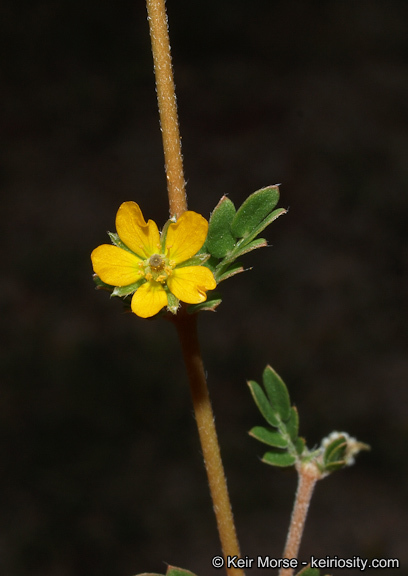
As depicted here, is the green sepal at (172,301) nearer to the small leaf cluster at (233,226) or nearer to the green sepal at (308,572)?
the small leaf cluster at (233,226)

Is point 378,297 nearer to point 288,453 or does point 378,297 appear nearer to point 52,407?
point 52,407

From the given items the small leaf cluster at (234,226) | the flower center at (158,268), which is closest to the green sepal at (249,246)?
the small leaf cluster at (234,226)

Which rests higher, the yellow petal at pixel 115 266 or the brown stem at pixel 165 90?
the brown stem at pixel 165 90

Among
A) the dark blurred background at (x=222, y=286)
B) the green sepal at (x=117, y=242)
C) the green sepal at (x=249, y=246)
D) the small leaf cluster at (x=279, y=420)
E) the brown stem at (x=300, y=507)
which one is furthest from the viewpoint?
the dark blurred background at (x=222, y=286)

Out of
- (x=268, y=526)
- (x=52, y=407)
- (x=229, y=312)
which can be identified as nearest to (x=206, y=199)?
(x=229, y=312)

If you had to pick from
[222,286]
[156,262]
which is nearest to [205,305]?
[156,262]

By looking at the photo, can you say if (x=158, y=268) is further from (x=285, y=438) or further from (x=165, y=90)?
(x=285, y=438)

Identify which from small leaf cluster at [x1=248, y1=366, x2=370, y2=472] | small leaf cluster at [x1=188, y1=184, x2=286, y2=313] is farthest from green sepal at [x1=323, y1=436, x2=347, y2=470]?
small leaf cluster at [x1=188, y1=184, x2=286, y2=313]

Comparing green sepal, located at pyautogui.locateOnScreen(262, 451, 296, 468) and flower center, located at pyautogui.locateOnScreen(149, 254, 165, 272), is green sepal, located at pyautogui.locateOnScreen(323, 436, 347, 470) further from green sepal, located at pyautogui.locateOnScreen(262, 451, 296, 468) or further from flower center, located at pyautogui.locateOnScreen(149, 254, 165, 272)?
flower center, located at pyautogui.locateOnScreen(149, 254, 165, 272)
